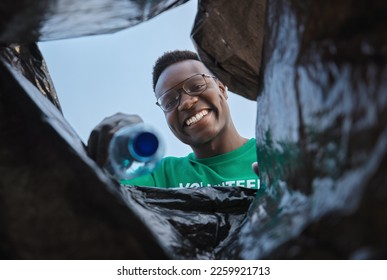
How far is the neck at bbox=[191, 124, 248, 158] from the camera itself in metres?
2.54

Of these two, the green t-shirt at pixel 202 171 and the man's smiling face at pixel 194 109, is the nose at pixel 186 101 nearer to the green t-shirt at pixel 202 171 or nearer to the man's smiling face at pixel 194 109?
the man's smiling face at pixel 194 109

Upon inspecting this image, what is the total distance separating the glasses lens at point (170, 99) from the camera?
229 cm

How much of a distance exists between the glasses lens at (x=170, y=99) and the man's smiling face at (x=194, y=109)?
2cm

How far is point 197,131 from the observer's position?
2.43 meters

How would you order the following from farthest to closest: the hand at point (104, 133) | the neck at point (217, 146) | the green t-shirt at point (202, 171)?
the neck at point (217, 146), the green t-shirt at point (202, 171), the hand at point (104, 133)

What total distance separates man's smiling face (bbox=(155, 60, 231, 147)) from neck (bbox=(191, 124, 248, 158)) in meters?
0.03

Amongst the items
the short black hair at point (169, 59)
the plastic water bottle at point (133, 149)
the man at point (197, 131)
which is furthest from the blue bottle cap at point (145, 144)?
the short black hair at point (169, 59)

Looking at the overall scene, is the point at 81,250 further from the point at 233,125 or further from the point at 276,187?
the point at 233,125

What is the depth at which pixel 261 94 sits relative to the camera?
37.0 inches

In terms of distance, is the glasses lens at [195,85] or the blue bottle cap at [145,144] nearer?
the blue bottle cap at [145,144]

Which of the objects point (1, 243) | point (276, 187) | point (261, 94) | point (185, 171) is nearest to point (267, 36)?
point (261, 94)

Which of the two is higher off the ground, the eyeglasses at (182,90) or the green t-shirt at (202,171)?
the eyeglasses at (182,90)

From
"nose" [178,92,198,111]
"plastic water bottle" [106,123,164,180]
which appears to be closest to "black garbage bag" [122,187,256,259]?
"plastic water bottle" [106,123,164,180]

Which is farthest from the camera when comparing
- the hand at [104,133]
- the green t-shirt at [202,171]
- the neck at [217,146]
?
the neck at [217,146]
